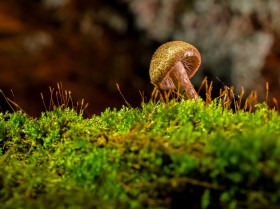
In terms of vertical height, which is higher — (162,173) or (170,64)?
(170,64)

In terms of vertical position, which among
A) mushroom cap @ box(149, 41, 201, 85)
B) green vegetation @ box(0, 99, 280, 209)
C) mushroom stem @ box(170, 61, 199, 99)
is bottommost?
green vegetation @ box(0, 99, 280, 209)

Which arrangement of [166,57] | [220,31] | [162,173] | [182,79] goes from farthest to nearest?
[220,31] < [182,79] < [166,57] < [162,173]

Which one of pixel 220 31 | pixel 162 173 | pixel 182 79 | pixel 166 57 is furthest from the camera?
pixel 220 31

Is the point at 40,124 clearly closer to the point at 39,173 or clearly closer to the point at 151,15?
the point at 39,173

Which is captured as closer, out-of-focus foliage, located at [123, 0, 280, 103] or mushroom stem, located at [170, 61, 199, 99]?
mushroom stem, located at [170, 61, 199, 99]

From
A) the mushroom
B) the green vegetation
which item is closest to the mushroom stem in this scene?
the mushroom

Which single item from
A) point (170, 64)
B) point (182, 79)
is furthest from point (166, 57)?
point (182, 79)

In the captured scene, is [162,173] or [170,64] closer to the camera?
[162,173]

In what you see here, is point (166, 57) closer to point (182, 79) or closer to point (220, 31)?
point (182, 79)

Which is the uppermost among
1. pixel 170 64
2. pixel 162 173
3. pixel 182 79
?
pixel 170 64

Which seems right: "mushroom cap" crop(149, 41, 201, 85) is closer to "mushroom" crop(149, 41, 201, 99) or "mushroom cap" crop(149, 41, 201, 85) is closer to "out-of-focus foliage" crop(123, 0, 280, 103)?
"mushroom" crop(149, 41, 201, 99)

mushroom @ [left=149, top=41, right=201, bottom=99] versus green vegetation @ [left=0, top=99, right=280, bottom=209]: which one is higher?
mushroom @ [left=149, top=41, right=201, bottom=99]
